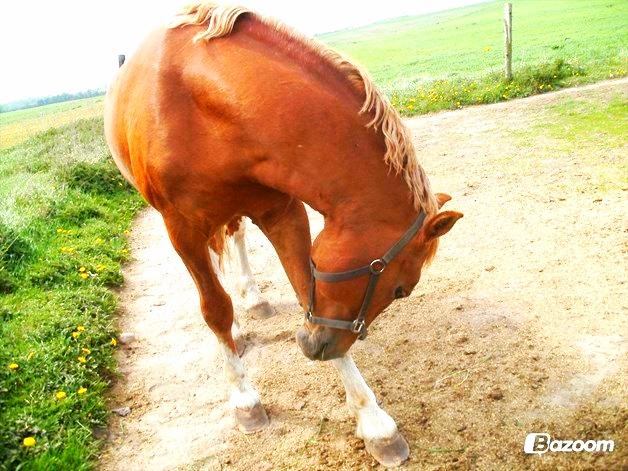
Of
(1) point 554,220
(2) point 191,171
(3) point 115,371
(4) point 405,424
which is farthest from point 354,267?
(1) point 554,220

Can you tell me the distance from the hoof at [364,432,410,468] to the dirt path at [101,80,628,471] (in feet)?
0.16

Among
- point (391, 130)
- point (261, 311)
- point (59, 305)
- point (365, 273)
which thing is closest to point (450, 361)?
point (365, 273)

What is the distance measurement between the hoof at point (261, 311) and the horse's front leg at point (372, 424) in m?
1.61

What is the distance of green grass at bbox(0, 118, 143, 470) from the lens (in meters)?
3.02

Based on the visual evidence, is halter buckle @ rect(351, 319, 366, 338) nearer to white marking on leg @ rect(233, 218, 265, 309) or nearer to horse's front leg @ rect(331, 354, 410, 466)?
horse's front leg @ rect(331, 354, 410, 466)

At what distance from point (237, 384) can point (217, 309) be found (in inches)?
19.9

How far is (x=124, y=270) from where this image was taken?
5812mm

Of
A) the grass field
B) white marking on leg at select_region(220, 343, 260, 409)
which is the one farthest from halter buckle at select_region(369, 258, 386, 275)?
the grass field

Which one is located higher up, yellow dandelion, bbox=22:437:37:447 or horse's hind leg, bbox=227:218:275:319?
yellow dandelion, bbox=22:437:37:447

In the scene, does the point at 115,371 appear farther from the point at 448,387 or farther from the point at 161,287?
the point at 448,387

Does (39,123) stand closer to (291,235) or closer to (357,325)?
(291,235)

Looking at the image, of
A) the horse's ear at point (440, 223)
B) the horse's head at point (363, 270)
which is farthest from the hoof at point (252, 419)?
the horse's ear at point (440, 223)

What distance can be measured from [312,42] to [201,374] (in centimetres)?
256

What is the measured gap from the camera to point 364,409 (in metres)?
2.75
